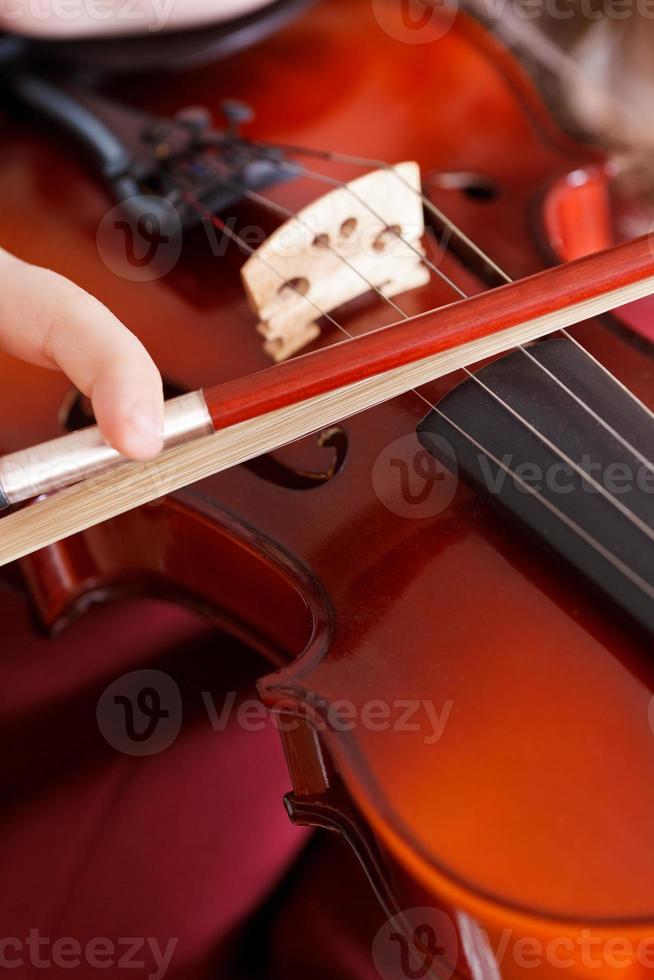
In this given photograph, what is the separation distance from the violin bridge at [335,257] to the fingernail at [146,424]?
0.69 feet

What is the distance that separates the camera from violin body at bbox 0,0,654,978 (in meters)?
0.42

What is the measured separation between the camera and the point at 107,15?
83 cm

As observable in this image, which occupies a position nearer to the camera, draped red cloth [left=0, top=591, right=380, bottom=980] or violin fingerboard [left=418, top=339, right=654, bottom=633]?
violin fingerboard [left=418, top=339, right=654, bottom=633]

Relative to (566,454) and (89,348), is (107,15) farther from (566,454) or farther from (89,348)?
(566,454)

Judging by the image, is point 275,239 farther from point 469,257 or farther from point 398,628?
point 398,628

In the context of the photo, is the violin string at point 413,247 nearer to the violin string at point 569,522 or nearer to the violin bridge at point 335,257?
the violin bridge at point 335,257

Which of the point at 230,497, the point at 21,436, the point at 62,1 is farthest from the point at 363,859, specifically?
the point at 62,1

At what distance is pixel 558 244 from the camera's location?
0.76 meters

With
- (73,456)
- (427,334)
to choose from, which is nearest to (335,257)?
(427,334)

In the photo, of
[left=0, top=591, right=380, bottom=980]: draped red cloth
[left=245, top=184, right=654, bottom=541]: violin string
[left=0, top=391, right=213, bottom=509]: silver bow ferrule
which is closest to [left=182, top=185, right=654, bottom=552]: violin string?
[left=245, top=184, right=654, bottom=541]: violin string

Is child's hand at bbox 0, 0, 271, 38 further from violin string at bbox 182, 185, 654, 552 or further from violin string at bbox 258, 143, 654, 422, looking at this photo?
violin string at bbox 182, 185, 654, 552

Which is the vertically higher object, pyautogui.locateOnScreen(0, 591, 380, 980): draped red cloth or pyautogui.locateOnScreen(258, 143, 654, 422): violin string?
pyautogui.locateOnScreen(258, 143, 654, 422): violin string

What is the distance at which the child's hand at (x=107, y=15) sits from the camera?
801mm

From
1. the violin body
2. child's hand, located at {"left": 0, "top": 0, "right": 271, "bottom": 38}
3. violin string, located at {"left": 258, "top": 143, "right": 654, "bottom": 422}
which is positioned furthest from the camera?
child's hand, located at {"left": 0, "top": 0, "right": 271, "bottom": 38}
